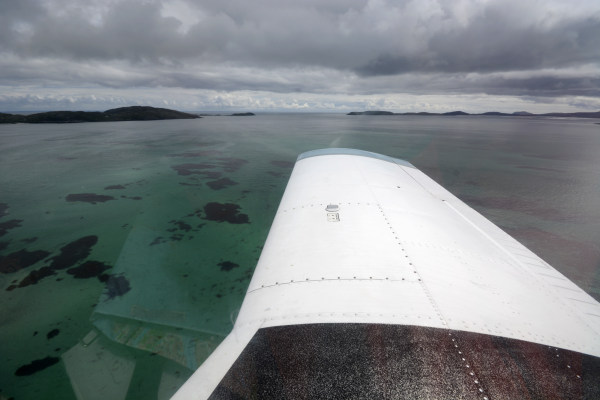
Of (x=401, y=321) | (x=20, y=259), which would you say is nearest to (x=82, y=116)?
(x=20, y=259)

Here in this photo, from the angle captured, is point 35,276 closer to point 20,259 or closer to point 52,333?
point 20,259

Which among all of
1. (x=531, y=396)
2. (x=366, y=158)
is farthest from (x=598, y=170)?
(x=531, y=396)

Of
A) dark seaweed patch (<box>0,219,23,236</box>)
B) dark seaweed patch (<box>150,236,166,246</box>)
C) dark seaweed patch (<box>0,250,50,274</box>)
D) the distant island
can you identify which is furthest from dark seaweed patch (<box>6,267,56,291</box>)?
the distant island

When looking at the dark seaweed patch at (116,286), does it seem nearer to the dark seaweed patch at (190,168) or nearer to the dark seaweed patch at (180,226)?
the dark seaweed patch at (180,226)

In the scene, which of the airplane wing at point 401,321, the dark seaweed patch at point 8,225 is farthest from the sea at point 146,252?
the airplane wing at point 401,321

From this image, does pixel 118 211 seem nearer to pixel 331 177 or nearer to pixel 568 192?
pixel 331 177
